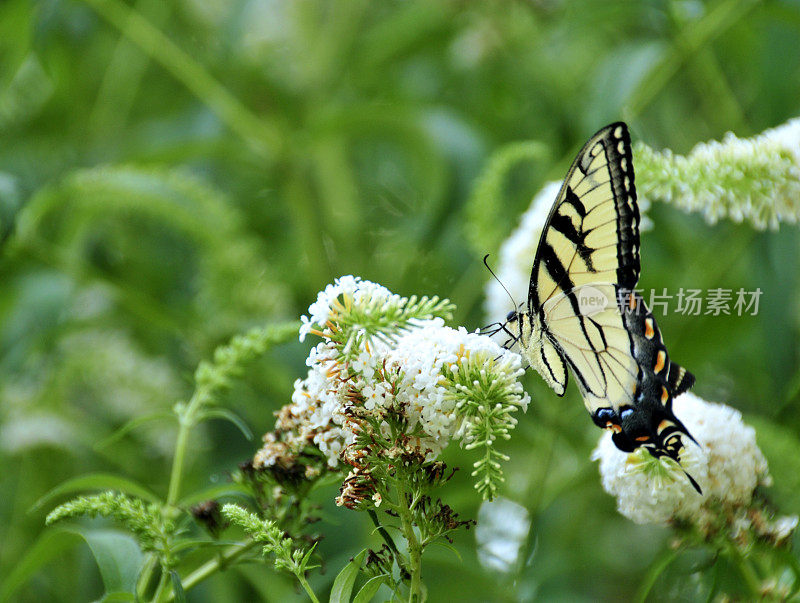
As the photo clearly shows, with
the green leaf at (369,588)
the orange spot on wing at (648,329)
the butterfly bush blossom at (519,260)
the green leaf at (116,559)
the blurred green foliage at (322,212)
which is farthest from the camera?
the blurred green foliage at (322,212)

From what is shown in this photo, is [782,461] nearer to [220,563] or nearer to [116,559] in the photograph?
Result: [220,563]

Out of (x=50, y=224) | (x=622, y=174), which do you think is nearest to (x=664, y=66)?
(x=622, y=174)

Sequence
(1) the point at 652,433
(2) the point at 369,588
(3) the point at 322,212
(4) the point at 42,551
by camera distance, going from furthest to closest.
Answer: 1. (3) the point at 322,212
2. (4) the point at 42,551
3. (1) the point at 652,433
4. (2) the point at 369,588

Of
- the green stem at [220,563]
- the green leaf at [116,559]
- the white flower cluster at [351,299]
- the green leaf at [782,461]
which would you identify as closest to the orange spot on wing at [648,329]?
the green leaf at [782,461]

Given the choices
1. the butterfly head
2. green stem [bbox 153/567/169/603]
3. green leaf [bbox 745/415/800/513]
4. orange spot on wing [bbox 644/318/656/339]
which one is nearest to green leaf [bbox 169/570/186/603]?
green stem [bbox 153/567/169/603]

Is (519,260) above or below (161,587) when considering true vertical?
above

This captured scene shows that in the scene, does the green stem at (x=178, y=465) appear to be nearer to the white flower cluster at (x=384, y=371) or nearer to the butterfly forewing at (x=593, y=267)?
the white flower cluster at (x=384, y=371)

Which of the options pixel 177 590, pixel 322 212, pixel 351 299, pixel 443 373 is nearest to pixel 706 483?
pixel 443 373

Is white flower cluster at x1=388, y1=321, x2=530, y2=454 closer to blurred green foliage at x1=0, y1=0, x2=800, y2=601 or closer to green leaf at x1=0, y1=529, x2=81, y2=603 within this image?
blurred green foliage at x1=0, y1=0, x2=800, y2=601
